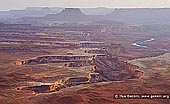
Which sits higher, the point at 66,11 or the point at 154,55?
the point at 66,11

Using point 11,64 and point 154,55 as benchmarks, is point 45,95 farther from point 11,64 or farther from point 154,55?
point 154,55

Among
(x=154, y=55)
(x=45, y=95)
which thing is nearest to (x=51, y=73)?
(x=45, y=95)

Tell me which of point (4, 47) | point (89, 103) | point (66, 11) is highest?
point (66, 11)

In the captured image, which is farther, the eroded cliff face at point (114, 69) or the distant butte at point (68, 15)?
the distant butte at point (68, 15)

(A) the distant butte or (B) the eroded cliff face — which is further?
(A) the distant butte

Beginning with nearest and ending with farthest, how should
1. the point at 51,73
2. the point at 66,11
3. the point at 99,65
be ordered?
the point at 51,73 → the point at 99,65 → the point at 66,11

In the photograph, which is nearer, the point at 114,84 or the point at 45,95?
the point at 45,95

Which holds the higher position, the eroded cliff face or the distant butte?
the distant butte

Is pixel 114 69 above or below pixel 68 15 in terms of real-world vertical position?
below

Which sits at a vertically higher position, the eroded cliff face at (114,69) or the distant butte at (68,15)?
the distant butte at (68,15)

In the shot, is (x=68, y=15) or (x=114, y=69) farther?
(x=68, y=15)

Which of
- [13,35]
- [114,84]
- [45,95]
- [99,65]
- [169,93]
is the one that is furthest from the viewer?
[13,35]
